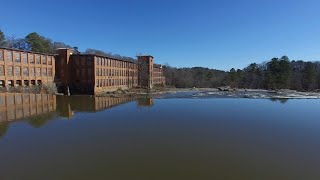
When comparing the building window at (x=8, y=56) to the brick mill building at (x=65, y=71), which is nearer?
the building window at (x=8, y=56)

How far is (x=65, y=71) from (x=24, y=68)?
964 centimetres

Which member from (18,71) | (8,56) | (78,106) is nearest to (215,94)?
(78,106)

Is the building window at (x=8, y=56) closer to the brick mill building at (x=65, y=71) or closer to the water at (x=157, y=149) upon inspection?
the brick mill building at (x=65, y=71)

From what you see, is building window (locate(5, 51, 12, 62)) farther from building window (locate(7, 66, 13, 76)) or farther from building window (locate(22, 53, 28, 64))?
building window (locate(22, 53, 28, 64))

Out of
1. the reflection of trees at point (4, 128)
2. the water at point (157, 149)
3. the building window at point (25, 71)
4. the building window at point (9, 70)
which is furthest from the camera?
the building window at point (25, 71)

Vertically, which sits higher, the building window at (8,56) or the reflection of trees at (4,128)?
the building window at (8,56)

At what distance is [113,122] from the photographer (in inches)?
940

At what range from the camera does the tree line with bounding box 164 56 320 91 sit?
3819 inches

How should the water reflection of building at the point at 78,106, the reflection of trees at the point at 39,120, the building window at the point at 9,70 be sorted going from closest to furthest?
the reflection of trees at the point at 39,120
the water reflection of building at the point at 78,106
the building window at the point at 9,70

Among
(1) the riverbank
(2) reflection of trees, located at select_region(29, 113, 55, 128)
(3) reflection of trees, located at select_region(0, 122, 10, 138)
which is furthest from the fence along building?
(3) reflection of trees, located at select_region(0, 122, 10, 138)

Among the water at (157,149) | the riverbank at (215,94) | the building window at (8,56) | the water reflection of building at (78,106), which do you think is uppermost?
the building window at (8,56)

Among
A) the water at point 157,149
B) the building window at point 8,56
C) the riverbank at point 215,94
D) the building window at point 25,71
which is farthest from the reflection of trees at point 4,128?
the riverbank at point 215,94

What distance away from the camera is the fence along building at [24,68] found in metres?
43.8

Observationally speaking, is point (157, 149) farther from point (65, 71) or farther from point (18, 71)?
point (65, 71)
